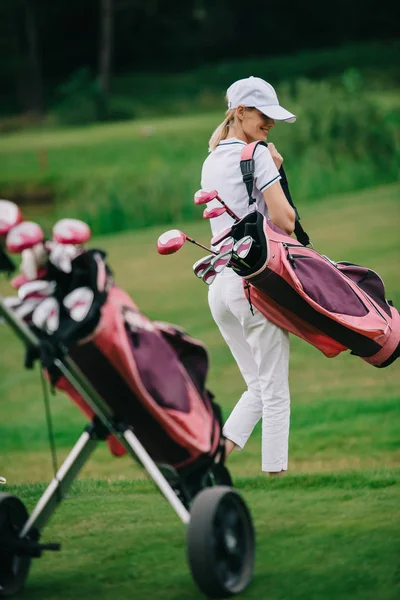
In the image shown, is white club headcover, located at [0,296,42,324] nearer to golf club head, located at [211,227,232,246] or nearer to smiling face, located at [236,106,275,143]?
golf club head, located at [211,227,232,246]

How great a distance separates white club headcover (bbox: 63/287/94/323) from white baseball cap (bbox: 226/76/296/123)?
139 centimetres

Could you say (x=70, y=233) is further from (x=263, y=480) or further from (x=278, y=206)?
(x=263, y=480)

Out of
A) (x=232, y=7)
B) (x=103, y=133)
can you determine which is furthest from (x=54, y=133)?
(x=232, y=7)

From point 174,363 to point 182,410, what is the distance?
0.40 ft

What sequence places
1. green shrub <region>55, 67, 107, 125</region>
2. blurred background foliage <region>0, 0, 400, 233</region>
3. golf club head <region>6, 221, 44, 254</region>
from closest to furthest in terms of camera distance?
golf club head <region>6, 221, 44, 254</region> < blurred background foliage <region>0, 0, 400, 233</region> < green shrub <region>55, 67, 107, 125</region>

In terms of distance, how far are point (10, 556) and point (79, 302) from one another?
2.48 feet

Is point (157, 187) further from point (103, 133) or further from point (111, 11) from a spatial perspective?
point (111, 11)

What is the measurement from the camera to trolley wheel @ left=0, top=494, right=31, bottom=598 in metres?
3.53

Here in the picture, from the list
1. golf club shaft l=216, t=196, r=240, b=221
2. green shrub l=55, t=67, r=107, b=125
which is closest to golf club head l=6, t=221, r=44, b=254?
golf club shaft l=216, t=196, r=240, b=221

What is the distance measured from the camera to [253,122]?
453 cm

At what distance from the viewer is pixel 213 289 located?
15.1 feet

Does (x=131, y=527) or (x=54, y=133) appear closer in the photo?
(x=131, y=527)

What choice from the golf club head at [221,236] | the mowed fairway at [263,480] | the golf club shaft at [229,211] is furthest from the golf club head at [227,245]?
the mowed fairway at [263,480]

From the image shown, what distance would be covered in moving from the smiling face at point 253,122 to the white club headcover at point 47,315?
1.46 metres
